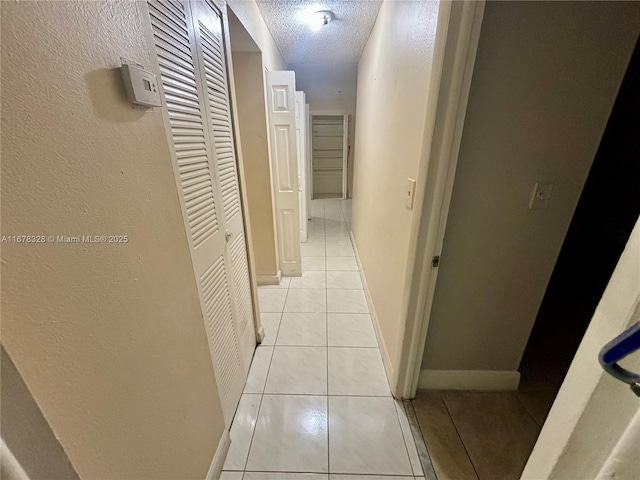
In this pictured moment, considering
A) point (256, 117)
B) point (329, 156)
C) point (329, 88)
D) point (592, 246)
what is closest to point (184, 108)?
point (256, 117)

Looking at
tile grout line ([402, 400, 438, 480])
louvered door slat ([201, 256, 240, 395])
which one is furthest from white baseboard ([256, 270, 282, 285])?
tile grout line ([402, 400, 438, 480])

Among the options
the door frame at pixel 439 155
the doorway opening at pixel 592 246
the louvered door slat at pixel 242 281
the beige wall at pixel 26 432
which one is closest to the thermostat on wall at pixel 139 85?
the beige wall at pixel 26 432

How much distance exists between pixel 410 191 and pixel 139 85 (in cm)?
107

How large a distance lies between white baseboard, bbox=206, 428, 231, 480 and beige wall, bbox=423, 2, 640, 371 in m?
1.13

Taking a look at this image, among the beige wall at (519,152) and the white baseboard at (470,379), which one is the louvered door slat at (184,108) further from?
the white baseboard at (470,379)

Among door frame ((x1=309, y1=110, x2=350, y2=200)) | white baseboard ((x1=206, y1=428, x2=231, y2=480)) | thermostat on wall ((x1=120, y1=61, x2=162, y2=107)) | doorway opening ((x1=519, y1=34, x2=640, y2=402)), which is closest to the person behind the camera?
thermostat on wall ((x1=120, y1=61, x2=162, y2=107))

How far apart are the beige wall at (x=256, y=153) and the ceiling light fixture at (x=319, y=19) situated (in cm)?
64

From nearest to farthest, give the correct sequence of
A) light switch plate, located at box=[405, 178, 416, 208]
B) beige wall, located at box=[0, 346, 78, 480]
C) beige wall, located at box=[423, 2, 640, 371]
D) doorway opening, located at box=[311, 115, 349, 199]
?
beige wall, located at box=[0, 346, 78, 480], beige wall, located at box=[423, 2, 640, 371], light switch plate, located at box=[405, 178, 416, 208], doorway opening, located at box=[311, 115, 349, 199]

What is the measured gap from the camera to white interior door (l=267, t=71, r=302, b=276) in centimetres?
219

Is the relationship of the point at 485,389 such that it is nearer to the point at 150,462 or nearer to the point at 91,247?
the point at 150,462

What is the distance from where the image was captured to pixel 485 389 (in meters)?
1.49

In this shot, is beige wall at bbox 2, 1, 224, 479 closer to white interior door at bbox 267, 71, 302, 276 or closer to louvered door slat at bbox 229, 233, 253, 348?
louvered door slat at bbox 229, 233, 253, 348

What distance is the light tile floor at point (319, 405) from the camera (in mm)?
1162

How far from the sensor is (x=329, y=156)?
653cm
